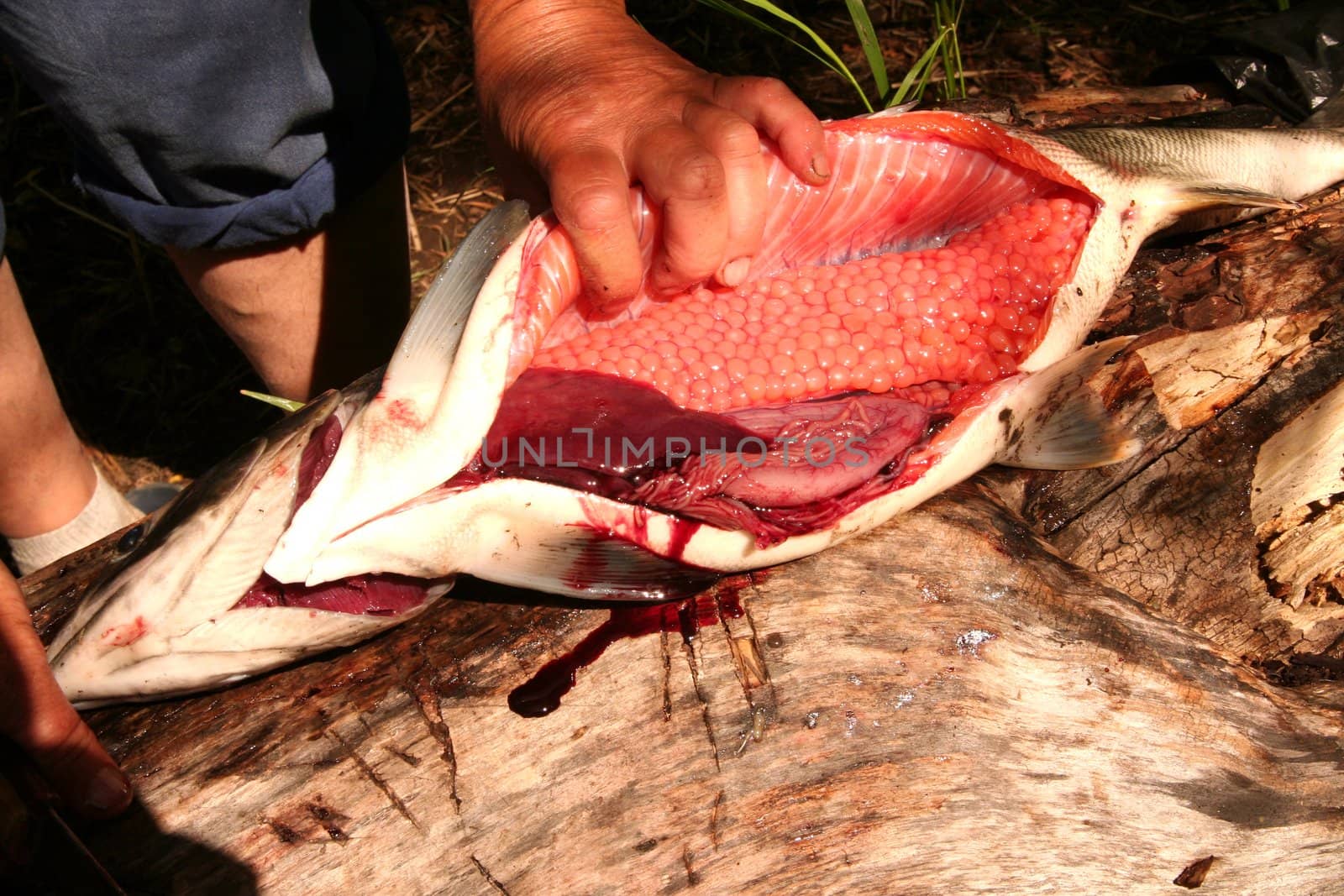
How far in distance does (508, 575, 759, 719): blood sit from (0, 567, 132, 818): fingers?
598 mm

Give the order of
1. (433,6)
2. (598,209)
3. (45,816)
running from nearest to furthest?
1. (45,816)
2. (598,209)
3. (433,6)

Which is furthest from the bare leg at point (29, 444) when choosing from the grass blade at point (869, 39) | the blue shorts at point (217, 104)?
the grass blade at point (869, 39)

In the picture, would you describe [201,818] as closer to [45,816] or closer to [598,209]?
[45,816]

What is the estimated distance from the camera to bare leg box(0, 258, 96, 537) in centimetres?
235

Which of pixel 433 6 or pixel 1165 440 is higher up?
pixel 433 6

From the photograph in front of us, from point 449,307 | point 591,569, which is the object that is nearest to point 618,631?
point 591,569

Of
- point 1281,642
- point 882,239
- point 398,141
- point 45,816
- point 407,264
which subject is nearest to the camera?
point 45,816

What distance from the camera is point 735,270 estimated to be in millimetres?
1852

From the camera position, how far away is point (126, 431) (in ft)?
11.2

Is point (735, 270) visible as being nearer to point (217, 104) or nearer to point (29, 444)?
point (217, 104)

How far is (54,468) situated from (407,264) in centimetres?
109

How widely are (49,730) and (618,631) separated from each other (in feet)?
2.77

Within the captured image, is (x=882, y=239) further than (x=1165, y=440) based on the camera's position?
Yes

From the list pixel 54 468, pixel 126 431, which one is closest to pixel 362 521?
pixel 54 468
